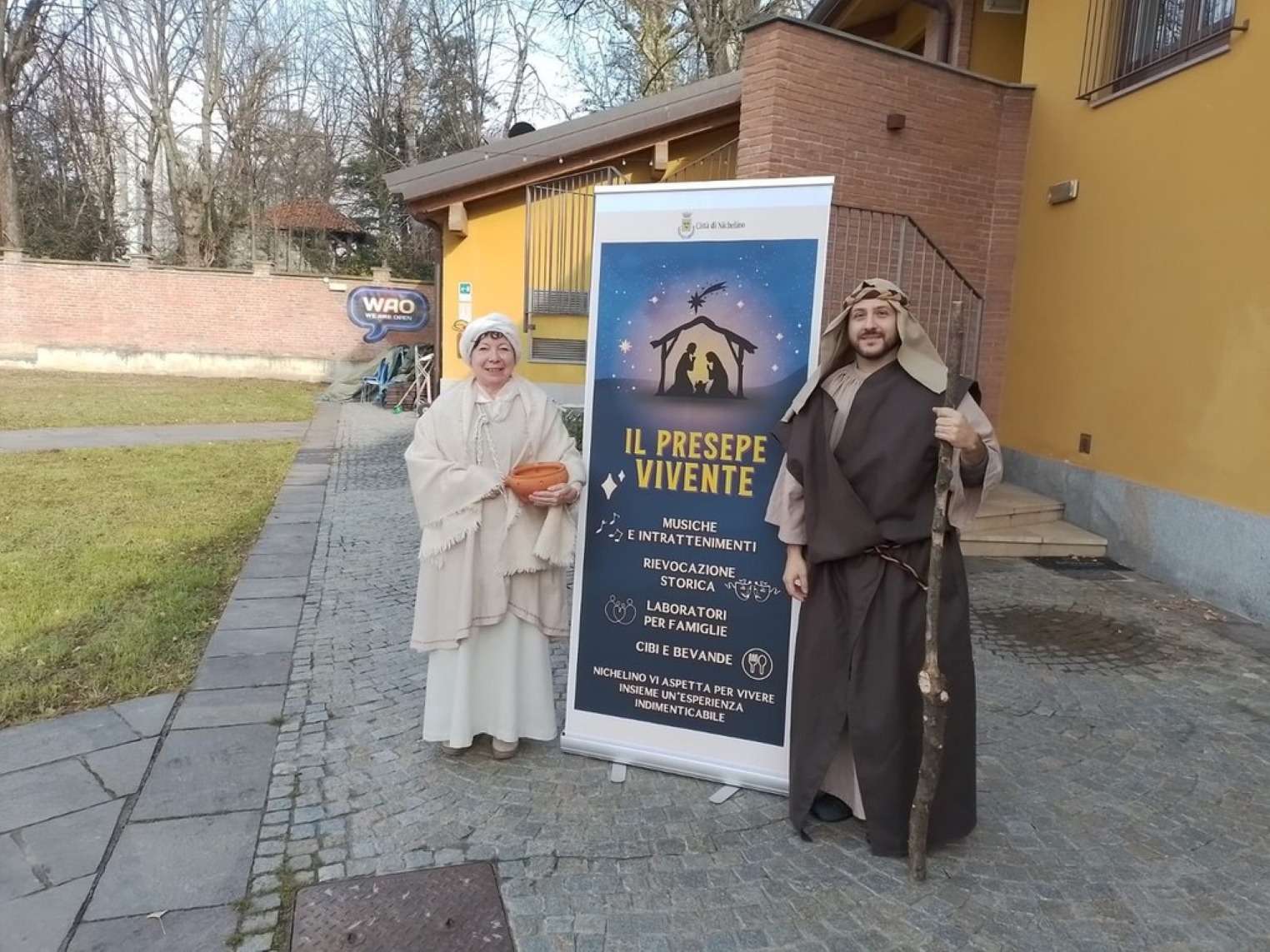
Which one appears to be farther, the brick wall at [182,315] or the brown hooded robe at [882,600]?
the brick wall at [182,315]

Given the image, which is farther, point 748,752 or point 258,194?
point 258,194

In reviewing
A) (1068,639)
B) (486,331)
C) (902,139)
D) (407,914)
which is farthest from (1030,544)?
(407,914)

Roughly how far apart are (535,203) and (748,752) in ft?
34.4

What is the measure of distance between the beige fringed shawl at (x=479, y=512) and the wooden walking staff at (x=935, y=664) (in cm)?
135

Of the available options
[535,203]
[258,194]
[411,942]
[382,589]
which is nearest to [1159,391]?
[382,589]

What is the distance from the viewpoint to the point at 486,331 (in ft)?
10.6

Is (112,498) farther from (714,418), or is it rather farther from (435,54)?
(435,54)

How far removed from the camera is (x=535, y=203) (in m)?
12.4

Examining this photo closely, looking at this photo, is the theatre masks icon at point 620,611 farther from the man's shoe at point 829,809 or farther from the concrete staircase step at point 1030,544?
the concrete staircase step at point 1030,544

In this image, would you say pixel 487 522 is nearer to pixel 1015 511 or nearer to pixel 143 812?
pixel 143 812

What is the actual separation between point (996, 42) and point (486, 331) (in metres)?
9.72

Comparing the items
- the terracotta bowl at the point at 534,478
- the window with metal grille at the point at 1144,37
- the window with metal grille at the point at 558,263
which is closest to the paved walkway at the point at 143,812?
the terracotta bowl at the point at 534,478

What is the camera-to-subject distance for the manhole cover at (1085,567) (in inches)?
262

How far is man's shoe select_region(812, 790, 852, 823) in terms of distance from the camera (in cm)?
312
